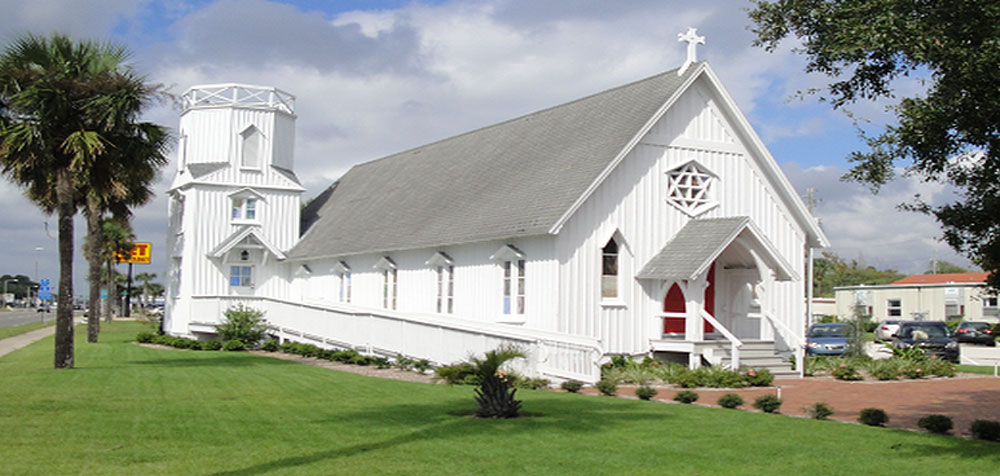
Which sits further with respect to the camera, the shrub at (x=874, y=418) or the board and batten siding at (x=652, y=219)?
the board and batten siding at (x=652, y=219)

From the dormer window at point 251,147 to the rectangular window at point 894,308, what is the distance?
157 feet

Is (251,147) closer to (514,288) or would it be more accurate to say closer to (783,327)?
(514,288)

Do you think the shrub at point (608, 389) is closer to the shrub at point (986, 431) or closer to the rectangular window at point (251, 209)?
the shrub at point (986, 431)

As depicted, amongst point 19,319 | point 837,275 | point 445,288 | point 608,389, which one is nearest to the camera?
point 608,389

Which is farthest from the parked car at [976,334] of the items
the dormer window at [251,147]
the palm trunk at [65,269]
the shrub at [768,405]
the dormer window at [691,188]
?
the palm trunk at [65,269]

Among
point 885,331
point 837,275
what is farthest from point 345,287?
point 837,275

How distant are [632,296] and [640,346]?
4.18 feet

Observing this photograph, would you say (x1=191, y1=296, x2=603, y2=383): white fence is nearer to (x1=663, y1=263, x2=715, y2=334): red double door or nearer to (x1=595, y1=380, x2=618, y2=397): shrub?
(x1=595, y1=380, x2=618, y2=397): shrub

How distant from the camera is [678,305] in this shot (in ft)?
80.2

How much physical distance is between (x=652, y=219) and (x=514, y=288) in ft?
13.1

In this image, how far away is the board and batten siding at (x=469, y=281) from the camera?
22.1 m

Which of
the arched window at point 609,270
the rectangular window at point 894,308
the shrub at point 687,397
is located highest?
the arched window at point 609,270

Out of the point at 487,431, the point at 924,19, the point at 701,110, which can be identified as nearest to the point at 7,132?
the point at 487,431

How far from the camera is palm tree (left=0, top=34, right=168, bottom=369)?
2052cm
